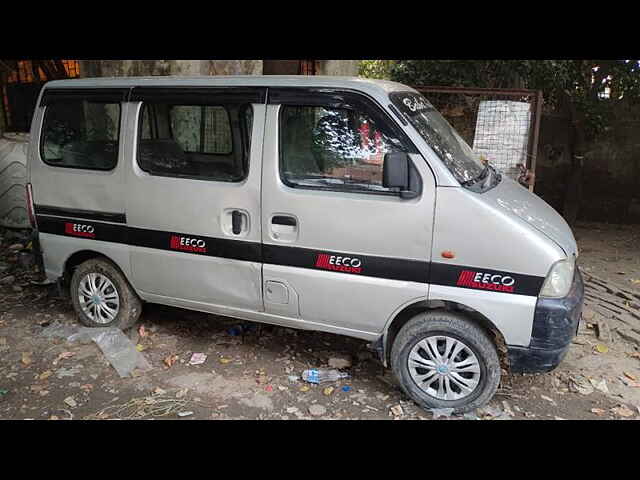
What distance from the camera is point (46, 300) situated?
557 centimetres

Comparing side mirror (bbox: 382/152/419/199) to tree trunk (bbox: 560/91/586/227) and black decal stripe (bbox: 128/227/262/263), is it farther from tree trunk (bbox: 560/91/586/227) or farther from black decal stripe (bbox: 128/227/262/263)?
tree trunk (bbox: 560/91/586/227)

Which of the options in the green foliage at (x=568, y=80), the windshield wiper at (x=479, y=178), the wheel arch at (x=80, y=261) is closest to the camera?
the windshield wiper at (x=479, y=178)

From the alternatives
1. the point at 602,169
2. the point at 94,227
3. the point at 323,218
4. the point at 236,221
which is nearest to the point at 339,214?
the point at 323,218

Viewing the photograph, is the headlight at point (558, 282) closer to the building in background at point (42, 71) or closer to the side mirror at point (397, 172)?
the side mirror at point (397, 172)

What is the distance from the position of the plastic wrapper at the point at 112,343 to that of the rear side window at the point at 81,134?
1.45 metres

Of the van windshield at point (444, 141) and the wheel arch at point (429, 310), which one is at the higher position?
the van windshield at point (444, 141)

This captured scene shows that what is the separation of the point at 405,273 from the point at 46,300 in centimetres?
400

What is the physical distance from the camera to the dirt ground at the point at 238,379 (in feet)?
12.3

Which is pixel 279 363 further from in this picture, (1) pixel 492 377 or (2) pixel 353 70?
(2) pixel 353 70

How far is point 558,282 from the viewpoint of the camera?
10.7 feet

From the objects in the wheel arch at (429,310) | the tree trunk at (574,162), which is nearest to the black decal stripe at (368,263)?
the wheel arch at (429,310)

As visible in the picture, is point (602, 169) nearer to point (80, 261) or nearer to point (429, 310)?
point (429, 310)

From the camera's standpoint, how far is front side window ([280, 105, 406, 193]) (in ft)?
11.6

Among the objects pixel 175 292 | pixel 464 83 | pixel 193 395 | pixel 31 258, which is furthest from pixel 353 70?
pixel 193 395
